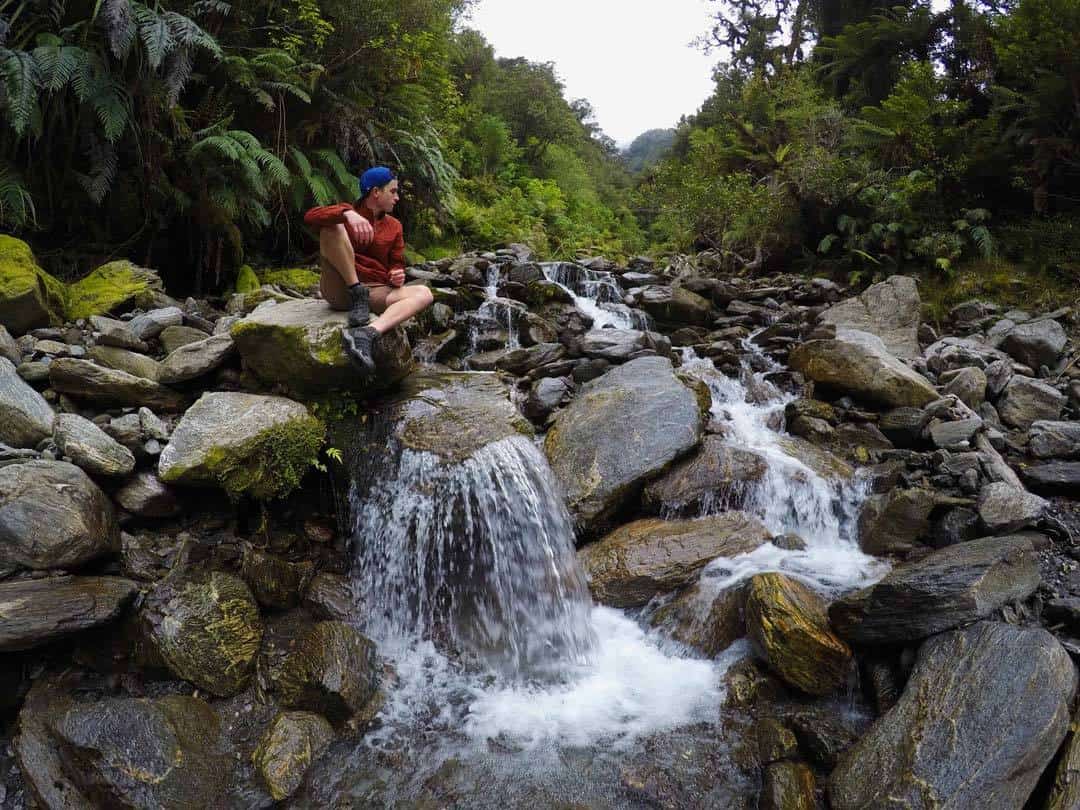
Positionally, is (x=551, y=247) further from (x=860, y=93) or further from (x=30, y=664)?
(x=30, y=664)

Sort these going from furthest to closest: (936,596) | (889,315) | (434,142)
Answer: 1. (434,142)
2. (889,315)
3. (936,596)

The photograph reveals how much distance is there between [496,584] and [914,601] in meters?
2.89

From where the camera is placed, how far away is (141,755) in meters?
3.21

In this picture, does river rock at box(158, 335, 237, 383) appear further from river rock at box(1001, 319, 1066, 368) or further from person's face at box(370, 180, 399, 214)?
river rock at box(1001, 319, 1066, 368)

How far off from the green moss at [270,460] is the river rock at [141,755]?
1.52 m

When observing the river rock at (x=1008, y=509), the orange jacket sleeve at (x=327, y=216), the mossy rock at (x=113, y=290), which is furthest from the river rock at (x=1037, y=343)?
the mossy rock at (x=113, y=290)

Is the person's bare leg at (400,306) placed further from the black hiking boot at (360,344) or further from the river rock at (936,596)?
the river rock at (936,596)

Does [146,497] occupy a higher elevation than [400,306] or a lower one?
lower

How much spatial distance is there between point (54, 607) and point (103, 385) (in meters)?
1.94

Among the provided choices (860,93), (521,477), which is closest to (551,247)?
(860,93)

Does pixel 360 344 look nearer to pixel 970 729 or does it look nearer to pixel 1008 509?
pixel 970 729

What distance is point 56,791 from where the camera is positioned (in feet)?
10.2

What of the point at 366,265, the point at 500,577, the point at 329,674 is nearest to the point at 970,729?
the point at 500,577

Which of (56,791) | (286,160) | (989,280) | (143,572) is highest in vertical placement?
(286,160)
